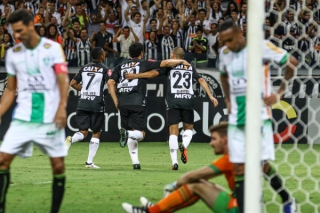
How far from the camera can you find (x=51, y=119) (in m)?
7.22

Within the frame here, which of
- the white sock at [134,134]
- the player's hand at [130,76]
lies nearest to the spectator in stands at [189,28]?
the player's hand at [130,76]

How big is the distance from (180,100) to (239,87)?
6427 millimetres

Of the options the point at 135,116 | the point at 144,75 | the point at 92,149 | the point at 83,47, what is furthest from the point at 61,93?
the point at 83,47

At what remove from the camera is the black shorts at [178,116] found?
1311 centimetres

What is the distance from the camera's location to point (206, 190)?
6.71m

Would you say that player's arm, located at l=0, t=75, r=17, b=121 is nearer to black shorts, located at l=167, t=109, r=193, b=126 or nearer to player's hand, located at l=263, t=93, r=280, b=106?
player's hand, located at l=263, t=93, r=280, b=106

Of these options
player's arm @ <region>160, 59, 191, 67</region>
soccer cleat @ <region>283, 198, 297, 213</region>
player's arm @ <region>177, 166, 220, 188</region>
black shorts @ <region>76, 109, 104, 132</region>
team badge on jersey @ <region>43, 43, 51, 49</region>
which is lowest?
soccer cleat @ <region>283, 198, 297, 213</region>

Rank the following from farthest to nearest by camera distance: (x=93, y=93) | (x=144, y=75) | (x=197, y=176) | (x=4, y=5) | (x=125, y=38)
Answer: (x=4, y=5) < (x=125, y=38) < (x=93, y=93) < (x=144, y=75) < (x=197, y=176)

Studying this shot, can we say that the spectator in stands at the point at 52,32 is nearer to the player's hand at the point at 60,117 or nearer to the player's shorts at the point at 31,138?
the player's shorts at the point at 31,138

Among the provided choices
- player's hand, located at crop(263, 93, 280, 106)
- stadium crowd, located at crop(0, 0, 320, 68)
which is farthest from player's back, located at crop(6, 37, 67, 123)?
stadium crowd, located at crop(0, 0, 320, 68)

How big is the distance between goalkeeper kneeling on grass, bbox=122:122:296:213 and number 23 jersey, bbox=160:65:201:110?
6205mm

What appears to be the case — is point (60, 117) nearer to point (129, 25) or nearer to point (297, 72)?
point (297, 72)

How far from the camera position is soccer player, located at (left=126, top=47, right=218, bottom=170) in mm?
12906

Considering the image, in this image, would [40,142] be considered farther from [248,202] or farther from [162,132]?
[162,132]
